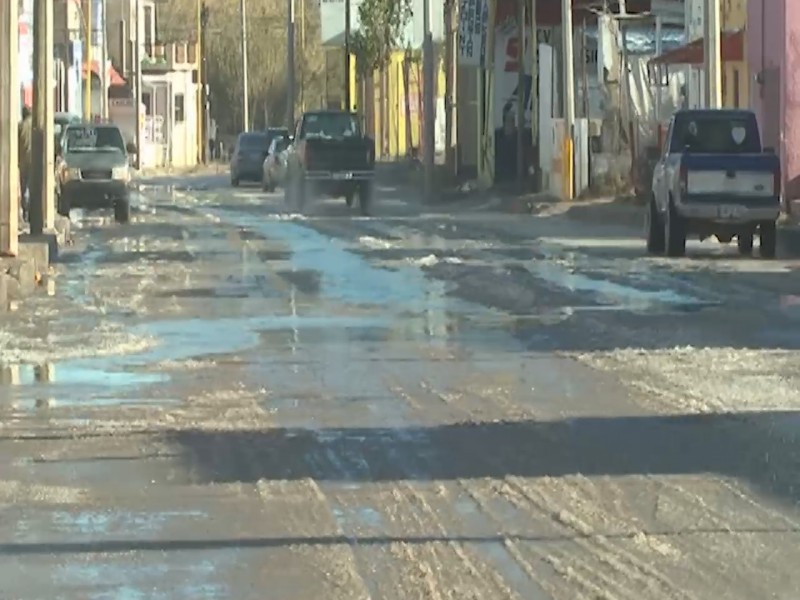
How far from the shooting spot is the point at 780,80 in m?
39.6

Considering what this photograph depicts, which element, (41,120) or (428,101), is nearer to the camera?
(41,120)

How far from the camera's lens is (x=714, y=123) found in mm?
29484

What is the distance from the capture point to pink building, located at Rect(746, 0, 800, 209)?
38938 millimetres

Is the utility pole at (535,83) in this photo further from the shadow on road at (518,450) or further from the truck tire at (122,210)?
the shadow on road at (518,450)

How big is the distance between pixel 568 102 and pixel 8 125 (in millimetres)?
25169

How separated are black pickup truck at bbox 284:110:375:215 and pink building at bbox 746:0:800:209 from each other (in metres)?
9.54

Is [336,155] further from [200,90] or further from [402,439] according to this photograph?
[200,90]

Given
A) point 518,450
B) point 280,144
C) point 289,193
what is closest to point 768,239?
point 518,450

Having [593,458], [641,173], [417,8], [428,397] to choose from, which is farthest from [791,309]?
[417,8]

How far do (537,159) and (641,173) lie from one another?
12349 millimetres

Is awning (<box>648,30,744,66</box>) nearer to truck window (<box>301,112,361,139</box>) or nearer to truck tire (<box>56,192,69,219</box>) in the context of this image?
A: truck window (<box>301,112,361,139</box>)

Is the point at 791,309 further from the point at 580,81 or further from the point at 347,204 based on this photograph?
the point at 580,81

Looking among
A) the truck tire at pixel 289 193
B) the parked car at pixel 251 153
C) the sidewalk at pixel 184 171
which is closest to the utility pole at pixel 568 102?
the truck tire at pixel 289 193

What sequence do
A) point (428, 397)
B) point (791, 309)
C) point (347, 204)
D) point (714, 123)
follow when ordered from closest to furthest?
point (428, 397), point (791, 309), point (714, 123), point (347, 204)
